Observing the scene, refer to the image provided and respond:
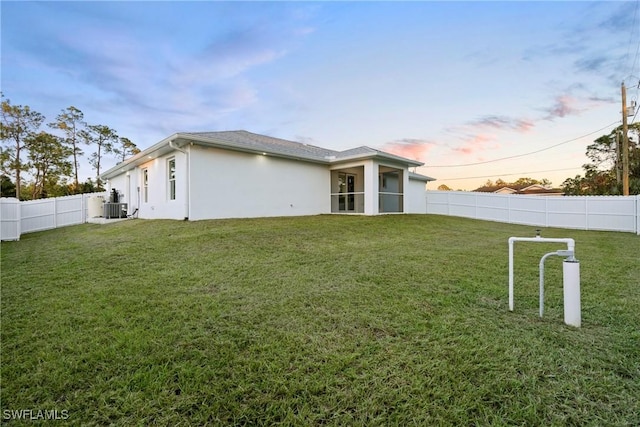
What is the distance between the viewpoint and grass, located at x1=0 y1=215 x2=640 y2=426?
1.70 meters

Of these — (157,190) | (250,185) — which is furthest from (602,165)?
(157,190)

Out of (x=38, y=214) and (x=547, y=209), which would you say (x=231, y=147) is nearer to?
(x=38, y=214)

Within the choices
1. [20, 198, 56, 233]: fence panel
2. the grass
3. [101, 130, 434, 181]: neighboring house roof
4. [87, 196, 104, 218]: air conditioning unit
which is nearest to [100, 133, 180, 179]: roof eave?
[101, 130, 434, 181]: neighboring house roof

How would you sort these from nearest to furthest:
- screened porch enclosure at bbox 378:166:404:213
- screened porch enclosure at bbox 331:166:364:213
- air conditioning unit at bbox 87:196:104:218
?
air conditioning unit at bbox 87:196:104:218
screened porch enclosure at bbox 331:166:364:213
screened porch enclosure at bbox 378:166:404:213

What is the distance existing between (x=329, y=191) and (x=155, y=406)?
13.7m

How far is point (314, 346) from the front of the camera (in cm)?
236

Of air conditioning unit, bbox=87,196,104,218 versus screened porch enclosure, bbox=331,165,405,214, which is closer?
air conditioning unit, bbox=87,196,104,218

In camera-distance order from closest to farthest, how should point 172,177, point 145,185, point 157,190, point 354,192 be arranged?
point 172,177 → point 157,190 → point 145,185 → point 354,192

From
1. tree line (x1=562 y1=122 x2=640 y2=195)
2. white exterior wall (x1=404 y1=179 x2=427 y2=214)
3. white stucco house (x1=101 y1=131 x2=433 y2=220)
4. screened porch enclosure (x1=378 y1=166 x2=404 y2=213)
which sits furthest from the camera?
tree line (x1=562 y1=122 x2=640 y2=195)

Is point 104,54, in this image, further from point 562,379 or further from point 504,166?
point 504,166

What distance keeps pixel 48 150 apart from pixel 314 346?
31.7 m

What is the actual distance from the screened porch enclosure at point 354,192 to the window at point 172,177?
7698mm

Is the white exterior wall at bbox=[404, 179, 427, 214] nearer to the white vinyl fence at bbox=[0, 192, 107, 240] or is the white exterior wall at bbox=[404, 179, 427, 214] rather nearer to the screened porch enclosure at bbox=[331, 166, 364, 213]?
the screened porch enclosure at bbox=[331, 166, 364, 213]

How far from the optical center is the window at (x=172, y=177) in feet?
36.8
